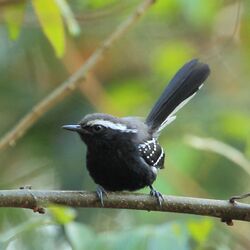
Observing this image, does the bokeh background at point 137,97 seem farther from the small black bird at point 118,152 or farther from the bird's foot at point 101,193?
the bird's foot at point 101,193

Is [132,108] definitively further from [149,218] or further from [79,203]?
[79,203]

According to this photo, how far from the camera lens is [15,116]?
17.2ft

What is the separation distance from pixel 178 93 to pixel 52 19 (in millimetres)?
919

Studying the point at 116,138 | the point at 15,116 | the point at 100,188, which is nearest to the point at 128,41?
the point at 15,116

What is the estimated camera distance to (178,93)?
3.95m

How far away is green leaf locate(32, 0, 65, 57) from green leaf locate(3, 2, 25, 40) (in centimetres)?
14

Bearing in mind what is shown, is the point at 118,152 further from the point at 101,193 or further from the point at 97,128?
the point at 101,193

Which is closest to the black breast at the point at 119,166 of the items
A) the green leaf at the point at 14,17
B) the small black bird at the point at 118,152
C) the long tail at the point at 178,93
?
the small black bird at the point at 118,152

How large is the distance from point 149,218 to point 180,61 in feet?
4.24

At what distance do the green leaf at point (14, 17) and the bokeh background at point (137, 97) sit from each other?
0.87ft

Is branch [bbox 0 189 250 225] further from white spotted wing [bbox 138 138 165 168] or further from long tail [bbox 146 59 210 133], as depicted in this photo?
long tail [bbox 146 59 210 133]

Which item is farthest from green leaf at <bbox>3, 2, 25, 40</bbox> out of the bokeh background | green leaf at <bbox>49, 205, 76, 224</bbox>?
green leaf at <bbox>49, 205, 76, 224</bbox>

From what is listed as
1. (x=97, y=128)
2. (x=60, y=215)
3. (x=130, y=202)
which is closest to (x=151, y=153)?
Answer: (x=97, y=128)

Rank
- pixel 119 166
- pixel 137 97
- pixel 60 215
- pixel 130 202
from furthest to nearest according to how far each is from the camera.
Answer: pixel 137 97
pixel 119 166
pixel 60 215
pixel 130 202
